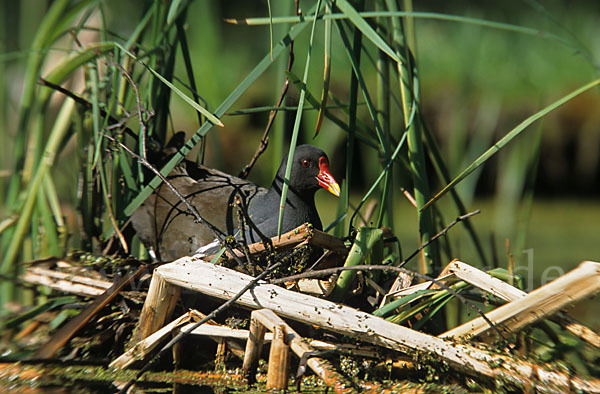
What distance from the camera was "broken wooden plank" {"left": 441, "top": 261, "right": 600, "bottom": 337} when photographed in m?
1.18

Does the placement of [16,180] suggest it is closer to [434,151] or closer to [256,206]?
[256,206]

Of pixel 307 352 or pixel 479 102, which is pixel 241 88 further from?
pixel 479 102

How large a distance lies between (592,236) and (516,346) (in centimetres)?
257

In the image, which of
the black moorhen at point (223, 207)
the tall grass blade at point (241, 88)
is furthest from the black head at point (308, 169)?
the tall grass blade at point (241, 88)

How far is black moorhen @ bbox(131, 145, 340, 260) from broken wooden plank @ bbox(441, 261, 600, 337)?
23.8 inches

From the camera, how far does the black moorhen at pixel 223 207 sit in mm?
1757

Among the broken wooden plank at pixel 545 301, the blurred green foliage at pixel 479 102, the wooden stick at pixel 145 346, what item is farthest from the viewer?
the blurred green foliage at pixel 479 102

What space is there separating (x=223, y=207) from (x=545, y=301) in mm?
909

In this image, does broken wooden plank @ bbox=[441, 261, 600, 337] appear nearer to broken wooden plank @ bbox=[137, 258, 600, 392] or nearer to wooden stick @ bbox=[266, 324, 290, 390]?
broken wooden plank @ bbox=[137, 258, 600, 392]

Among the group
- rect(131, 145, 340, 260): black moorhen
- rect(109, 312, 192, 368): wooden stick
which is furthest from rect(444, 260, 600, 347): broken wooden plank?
rect(109, 312, 192, 368): wooden stick

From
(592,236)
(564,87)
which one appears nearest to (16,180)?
(592,236)

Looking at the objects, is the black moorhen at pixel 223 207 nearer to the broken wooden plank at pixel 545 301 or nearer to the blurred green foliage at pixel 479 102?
the broken wooden plank at pixel 545 301

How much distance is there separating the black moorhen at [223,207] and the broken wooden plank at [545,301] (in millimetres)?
605

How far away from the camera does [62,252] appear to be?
1719 millimetres
